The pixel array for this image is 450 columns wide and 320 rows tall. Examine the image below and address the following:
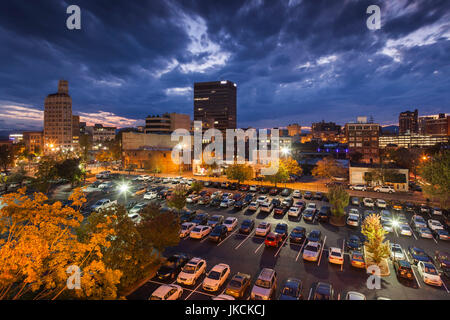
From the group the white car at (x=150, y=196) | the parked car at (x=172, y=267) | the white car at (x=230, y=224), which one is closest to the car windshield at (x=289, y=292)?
the parked car at (x=172, y=267)

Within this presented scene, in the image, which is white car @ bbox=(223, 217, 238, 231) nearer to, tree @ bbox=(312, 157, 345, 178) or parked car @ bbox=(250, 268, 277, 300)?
parked car @ bbox=(250, 268, 277, 300)

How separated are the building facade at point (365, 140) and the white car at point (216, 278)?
96090 millimetres

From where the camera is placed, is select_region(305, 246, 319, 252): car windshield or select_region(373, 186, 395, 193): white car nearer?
select_region(305, 246, 319, 252): car windshield

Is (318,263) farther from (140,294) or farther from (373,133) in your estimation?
(373,133)

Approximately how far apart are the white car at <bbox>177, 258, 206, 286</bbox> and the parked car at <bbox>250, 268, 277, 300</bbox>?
4.29 metres

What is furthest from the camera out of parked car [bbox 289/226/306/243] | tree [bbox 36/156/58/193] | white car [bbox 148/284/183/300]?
tree [bbox 36/156/58/193]

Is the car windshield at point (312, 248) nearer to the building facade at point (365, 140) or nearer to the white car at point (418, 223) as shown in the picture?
the white car at point (418, 223)

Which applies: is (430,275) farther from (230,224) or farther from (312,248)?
(230,224)

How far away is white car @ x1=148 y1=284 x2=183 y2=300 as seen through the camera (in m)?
13.2

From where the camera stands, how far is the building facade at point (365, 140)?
95.0 metres

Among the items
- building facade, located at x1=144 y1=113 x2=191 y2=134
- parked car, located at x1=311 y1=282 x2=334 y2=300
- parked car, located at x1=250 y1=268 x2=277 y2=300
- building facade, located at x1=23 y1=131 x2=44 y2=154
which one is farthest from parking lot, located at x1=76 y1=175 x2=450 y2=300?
building facade, located at x1=23 y1=131 x2=44 y2=154

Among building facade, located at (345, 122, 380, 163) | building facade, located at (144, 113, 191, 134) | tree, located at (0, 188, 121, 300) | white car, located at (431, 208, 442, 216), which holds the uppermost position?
building facade, located at (144, 113, 191, 134)
